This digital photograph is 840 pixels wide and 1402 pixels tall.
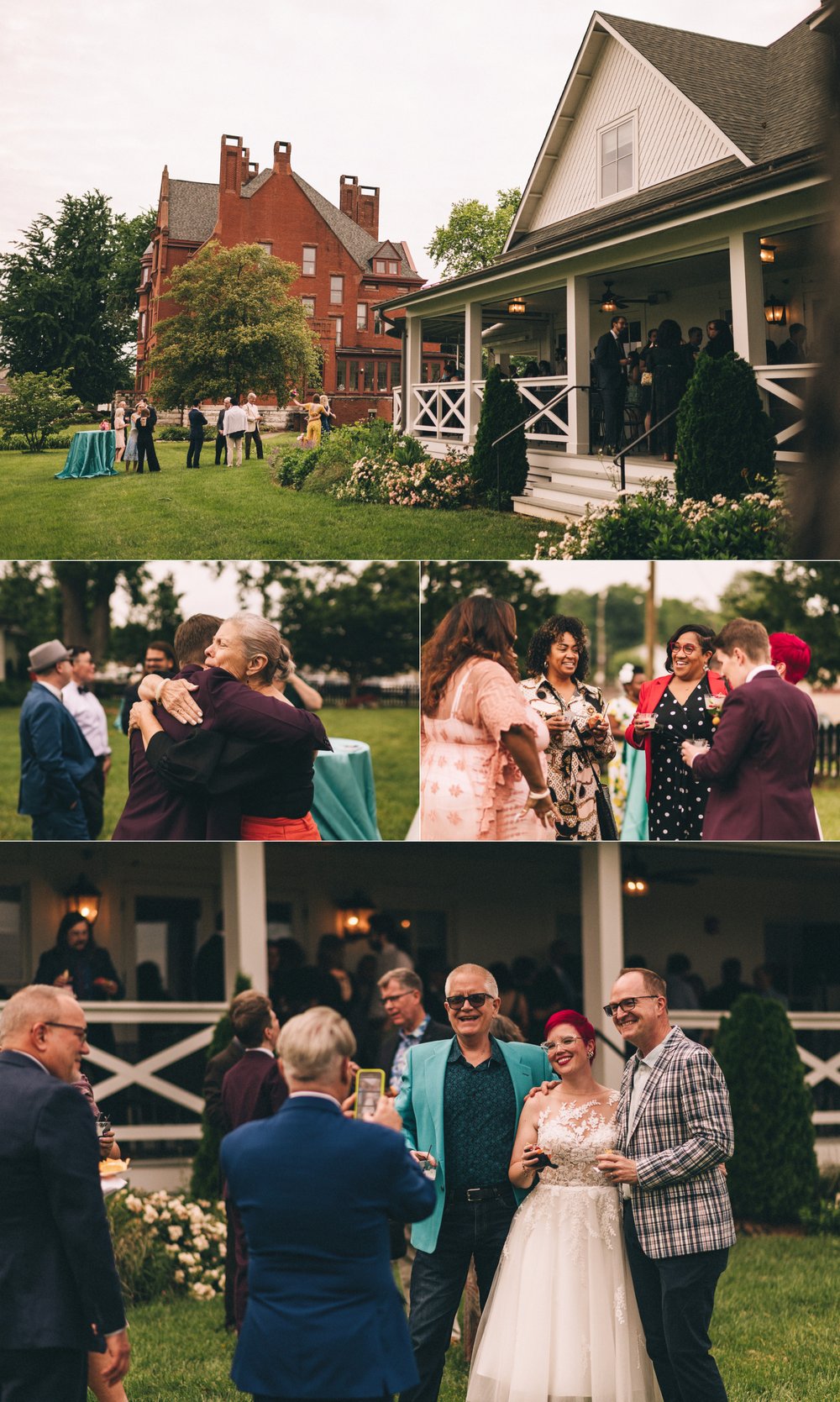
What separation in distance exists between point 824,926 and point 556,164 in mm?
8158

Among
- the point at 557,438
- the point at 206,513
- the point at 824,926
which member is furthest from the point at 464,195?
the point at 824,926

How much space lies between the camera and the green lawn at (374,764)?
805 cm

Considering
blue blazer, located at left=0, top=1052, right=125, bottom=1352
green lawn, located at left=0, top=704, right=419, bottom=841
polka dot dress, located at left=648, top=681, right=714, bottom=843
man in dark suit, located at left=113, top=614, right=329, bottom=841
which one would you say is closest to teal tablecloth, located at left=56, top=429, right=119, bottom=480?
green lawn, located at left=0, top=704, right=419, bottom=841

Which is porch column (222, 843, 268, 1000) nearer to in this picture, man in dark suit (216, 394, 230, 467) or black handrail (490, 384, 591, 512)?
man in dark suit (216, 394, 230, 467)

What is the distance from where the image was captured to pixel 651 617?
789cm

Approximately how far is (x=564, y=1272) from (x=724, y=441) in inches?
223

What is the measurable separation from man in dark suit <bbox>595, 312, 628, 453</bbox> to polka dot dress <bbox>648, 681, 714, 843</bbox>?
8.25 ft

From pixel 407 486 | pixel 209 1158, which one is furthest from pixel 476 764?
pixel 209 1158

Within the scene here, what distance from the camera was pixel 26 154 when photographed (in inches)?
364

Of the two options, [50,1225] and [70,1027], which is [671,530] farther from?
[50,1225]

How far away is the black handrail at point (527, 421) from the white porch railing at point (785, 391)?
1.83m

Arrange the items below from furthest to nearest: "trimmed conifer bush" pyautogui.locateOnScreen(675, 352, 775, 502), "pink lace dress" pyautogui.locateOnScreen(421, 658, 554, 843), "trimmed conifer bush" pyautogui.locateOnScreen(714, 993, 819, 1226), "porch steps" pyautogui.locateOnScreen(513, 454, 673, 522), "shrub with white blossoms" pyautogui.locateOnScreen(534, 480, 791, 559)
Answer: "porch steps" pyautogui.locateOnScreen(513, 454, 673, 522), "trimmed conifer bush" pyautogui.locateOnScreen(714, 993, 819, 1226), "trimmed conifer bush" pyautogui.locateOnScreen(675, 352, 775, 502), "shrub with white blossoms" pyautogui.locateOnScreen(534, 480, 791, 559), "pink lace dress" pyautogui.locateOnScreen(421, 658, 554, 843)

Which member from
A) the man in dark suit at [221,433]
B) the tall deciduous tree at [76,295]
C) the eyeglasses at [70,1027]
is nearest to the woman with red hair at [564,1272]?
the eyeglasses at [70,1027]

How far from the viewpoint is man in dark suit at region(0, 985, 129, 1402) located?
3.44 metres
